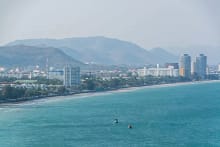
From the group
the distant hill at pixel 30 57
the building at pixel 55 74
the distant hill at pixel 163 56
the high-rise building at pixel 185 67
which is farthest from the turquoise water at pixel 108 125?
the distant hill at pixel 163 56

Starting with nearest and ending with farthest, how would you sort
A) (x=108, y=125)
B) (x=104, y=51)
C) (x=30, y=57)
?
(x=108, y=125) < (x=30, y=57) < (x=104, y=51)

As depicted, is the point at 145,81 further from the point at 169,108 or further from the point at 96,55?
the point at 96,55

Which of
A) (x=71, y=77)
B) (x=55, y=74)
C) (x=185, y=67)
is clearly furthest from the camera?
(x=185, y=67)

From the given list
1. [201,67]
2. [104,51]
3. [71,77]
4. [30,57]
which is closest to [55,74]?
[71,77]

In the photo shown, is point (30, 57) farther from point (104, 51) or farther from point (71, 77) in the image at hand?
point (104, 51)

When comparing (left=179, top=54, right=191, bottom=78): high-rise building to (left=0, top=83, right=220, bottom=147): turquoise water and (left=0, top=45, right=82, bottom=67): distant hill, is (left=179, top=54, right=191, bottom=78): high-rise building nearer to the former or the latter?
(left=0, top=45, right=82, bottom=67): distant hill

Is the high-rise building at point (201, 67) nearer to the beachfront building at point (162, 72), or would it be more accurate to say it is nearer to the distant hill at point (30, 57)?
the beachfront building at point (162, 72)
